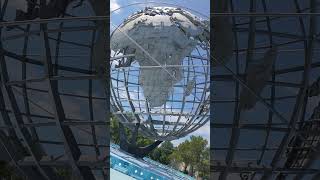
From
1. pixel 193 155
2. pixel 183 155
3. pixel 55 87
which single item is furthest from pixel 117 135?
pixel 55 87

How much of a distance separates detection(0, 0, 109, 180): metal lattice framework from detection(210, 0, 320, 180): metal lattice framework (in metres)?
1.83

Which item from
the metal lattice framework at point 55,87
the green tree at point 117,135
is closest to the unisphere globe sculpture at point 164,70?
the green tree at point 117,135

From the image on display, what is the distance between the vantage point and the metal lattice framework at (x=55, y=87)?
28.6ft

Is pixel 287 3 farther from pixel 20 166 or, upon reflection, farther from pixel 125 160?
pixel 20 166

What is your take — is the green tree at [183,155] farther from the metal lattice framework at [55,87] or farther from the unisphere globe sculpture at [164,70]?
the metal lattice framework at [55,87]

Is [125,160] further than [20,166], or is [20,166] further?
[20,166]

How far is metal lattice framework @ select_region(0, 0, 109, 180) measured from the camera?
8.73 meters

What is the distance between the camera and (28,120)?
9.18 metres

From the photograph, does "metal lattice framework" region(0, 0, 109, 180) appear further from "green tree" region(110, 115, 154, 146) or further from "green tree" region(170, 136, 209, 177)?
"green tree" region(170, 136, 209, 177)

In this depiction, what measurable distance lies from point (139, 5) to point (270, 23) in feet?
6.70

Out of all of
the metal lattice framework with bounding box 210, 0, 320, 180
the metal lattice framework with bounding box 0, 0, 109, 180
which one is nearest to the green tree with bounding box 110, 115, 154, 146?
the metal lattice framework with bounding box 0, 0, 109, 180

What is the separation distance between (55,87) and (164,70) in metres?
1.91

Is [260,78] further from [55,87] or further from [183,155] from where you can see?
[55,87]

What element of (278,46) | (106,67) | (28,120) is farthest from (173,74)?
(28,120)
